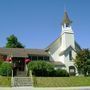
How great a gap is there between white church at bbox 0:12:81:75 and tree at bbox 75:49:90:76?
114 inches

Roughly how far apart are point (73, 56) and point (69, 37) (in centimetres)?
478

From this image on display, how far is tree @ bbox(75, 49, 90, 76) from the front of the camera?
54281 mm

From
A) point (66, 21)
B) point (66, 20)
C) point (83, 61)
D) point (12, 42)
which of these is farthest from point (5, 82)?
point (12, 42)

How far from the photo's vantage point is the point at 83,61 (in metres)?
54.5

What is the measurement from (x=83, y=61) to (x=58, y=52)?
359 inches

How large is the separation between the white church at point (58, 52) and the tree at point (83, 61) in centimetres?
288

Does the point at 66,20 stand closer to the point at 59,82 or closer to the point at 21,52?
the point at 21,52

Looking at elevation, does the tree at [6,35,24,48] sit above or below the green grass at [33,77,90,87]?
above

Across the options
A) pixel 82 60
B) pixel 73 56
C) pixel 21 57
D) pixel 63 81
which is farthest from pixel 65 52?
pixel 63 81

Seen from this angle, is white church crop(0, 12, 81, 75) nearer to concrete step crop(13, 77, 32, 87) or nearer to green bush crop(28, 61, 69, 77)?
green bush crop(28, 61, 69, 77)

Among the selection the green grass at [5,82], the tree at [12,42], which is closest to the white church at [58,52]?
the green grass at [5,82]

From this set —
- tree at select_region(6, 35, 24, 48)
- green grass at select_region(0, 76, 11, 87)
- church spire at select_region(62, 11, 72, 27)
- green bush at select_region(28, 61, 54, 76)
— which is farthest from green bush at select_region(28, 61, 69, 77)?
tree at select_region(6, 35, 24, 48)

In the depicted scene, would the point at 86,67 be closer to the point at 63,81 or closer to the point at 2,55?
the point at 63,81

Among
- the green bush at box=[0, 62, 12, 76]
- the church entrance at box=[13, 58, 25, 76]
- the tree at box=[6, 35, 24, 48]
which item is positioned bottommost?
the green bush at box=[0, 62, 12, 76]
